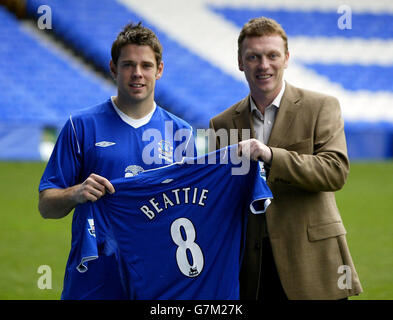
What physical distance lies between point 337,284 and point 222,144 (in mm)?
898

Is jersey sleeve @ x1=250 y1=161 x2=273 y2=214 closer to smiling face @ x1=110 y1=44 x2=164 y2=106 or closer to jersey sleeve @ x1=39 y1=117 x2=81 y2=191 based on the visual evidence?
smiling face @ x1=110 y1=44 x2=164 y2=106

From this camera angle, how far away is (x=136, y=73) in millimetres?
2754

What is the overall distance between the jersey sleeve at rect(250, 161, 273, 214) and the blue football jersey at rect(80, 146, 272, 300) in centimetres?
9

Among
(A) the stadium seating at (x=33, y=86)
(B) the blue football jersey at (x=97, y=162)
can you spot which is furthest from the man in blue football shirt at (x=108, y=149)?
(A) the stadium seating at (x=33, y=86)

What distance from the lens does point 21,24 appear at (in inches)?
679

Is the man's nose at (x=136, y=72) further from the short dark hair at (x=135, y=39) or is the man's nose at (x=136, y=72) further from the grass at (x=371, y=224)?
the grass at (x=371, y=224)

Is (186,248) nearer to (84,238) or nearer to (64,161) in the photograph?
(84,238)

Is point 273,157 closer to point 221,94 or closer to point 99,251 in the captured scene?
point 99,251

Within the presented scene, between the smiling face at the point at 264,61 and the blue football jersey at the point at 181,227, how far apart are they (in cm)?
39

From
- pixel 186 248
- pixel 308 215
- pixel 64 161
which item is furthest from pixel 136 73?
pixel 308 215

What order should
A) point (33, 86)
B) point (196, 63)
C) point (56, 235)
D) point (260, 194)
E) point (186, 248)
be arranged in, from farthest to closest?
point (196, 63)
point (33, 86)
point (56, 235)
point (186, 248)
point (260, 194)

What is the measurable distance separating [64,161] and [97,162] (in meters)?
0.15

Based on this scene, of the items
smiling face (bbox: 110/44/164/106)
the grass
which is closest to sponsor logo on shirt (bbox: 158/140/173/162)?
smiling face (bbox: 110/44/164/106)

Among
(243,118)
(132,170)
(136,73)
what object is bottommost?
(132,170)
